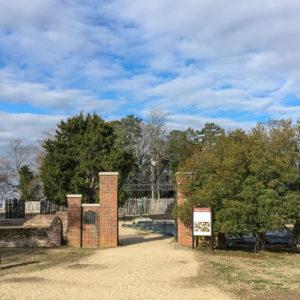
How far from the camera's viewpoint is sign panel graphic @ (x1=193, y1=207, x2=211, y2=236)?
41.2 ft

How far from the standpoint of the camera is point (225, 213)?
12.4 m

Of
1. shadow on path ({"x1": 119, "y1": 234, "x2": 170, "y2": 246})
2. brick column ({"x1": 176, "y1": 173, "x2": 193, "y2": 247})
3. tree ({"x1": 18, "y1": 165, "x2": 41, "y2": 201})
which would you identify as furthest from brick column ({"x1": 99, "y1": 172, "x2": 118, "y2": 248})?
tree ({"x1": 18, "y1": 165, "x2": 41, "y2": 201})

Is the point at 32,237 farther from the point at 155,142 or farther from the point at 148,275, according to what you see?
the point at 155,142

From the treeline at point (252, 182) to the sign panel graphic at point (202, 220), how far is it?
332mm

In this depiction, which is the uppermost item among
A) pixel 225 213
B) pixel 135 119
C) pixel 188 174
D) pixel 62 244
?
pixel 135 119

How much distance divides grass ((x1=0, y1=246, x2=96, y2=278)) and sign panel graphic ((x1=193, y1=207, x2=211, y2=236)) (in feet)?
12.9

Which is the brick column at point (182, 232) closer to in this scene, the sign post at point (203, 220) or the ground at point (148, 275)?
the ground at point (148, 275)

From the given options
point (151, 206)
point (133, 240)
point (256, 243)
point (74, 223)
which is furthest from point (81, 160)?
point (256, 243)

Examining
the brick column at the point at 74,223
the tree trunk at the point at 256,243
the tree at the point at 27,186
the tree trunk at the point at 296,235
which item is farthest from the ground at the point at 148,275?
the tree at the point at 27,186

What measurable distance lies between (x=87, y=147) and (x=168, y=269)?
19.4m

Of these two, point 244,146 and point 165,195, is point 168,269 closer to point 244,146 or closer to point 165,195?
point 244,146

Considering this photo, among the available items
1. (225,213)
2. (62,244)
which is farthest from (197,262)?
(62,244)

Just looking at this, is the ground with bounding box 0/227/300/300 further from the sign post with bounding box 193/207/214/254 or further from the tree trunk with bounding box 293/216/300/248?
the tree trunk with bounding box 293/216/300/248

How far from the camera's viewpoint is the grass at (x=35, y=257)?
969 cm
